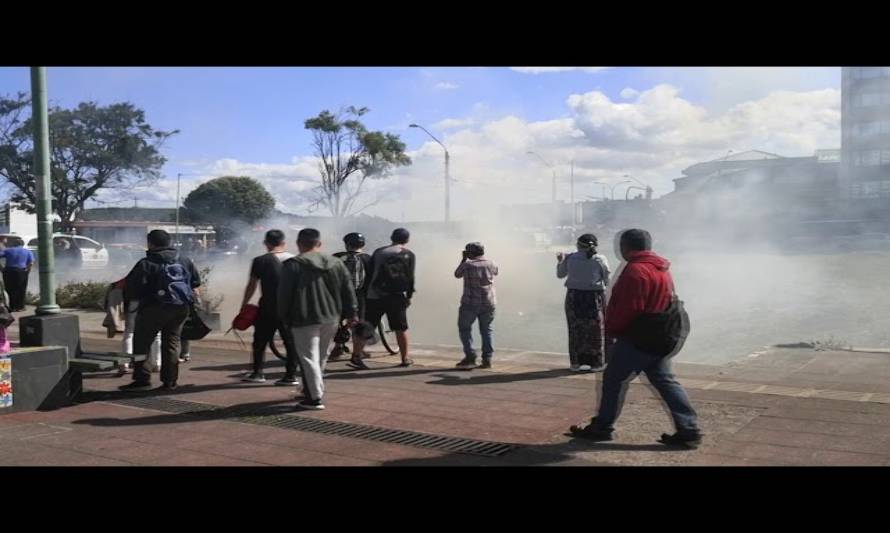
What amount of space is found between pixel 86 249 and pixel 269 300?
23073mm

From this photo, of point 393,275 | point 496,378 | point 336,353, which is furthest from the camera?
point 336,353

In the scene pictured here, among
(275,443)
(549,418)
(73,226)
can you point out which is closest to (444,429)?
(549,418)

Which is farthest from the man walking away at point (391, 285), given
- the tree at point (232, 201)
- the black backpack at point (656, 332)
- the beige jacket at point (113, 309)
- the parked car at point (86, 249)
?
the tree at point (232, 201)

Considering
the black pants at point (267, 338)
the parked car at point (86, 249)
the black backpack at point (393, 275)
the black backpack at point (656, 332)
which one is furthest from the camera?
the parked car at point (86, 249)

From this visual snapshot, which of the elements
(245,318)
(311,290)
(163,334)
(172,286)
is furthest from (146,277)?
(311,290)

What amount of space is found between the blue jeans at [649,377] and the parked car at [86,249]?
25.6m

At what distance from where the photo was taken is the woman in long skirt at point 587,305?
7.62m

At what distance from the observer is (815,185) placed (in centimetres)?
2717

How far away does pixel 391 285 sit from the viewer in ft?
26.0

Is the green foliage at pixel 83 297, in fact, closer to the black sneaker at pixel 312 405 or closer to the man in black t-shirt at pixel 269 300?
the man in black t-shirt at pixel 269 300

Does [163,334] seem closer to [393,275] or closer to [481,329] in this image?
[393,275]

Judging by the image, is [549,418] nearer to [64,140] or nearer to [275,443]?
[275,443]

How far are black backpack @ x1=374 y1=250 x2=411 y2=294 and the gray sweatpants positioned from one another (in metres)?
1.87

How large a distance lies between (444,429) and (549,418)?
841 millimetres
